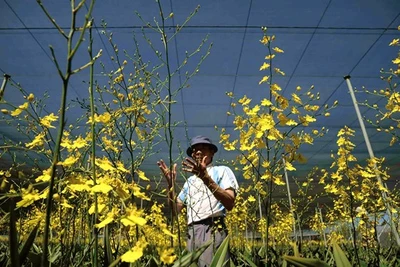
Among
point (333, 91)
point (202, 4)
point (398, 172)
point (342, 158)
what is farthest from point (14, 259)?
point (398, 172)

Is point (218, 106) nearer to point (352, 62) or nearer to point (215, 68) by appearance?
point (215, 68)

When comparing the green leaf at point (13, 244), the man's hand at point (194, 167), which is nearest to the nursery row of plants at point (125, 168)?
the green leaf at point (13, 244)

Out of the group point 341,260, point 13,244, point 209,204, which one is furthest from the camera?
point 209,204

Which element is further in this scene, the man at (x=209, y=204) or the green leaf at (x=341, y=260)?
the man at (x=209, y=204)

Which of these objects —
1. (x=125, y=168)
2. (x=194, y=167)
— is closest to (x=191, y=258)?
(x=125, y=168)

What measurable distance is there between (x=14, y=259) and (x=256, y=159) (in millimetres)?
1047

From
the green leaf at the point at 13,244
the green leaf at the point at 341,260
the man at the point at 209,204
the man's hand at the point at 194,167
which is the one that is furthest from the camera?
the man at the point at 209,204

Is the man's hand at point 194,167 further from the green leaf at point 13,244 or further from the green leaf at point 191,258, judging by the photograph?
the green leaf at point 13,244

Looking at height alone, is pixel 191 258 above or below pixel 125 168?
below

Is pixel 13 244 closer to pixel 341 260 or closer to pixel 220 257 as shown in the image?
pixel 220 257

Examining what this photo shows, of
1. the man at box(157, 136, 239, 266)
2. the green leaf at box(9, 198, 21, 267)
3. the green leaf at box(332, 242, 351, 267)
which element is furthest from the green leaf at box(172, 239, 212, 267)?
the man at box(157, 136, 239, 266)

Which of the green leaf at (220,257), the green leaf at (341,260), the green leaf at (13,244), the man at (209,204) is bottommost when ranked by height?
the green leaf at (341,260)

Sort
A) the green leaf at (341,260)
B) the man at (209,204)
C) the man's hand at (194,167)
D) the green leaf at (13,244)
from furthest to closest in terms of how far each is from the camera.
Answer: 1. the man at (209,204)
2. the man's hand at (194,167)
3. the green leaf at (341,260)
4. the green leaf at (13,244)

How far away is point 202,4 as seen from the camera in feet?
9.45
